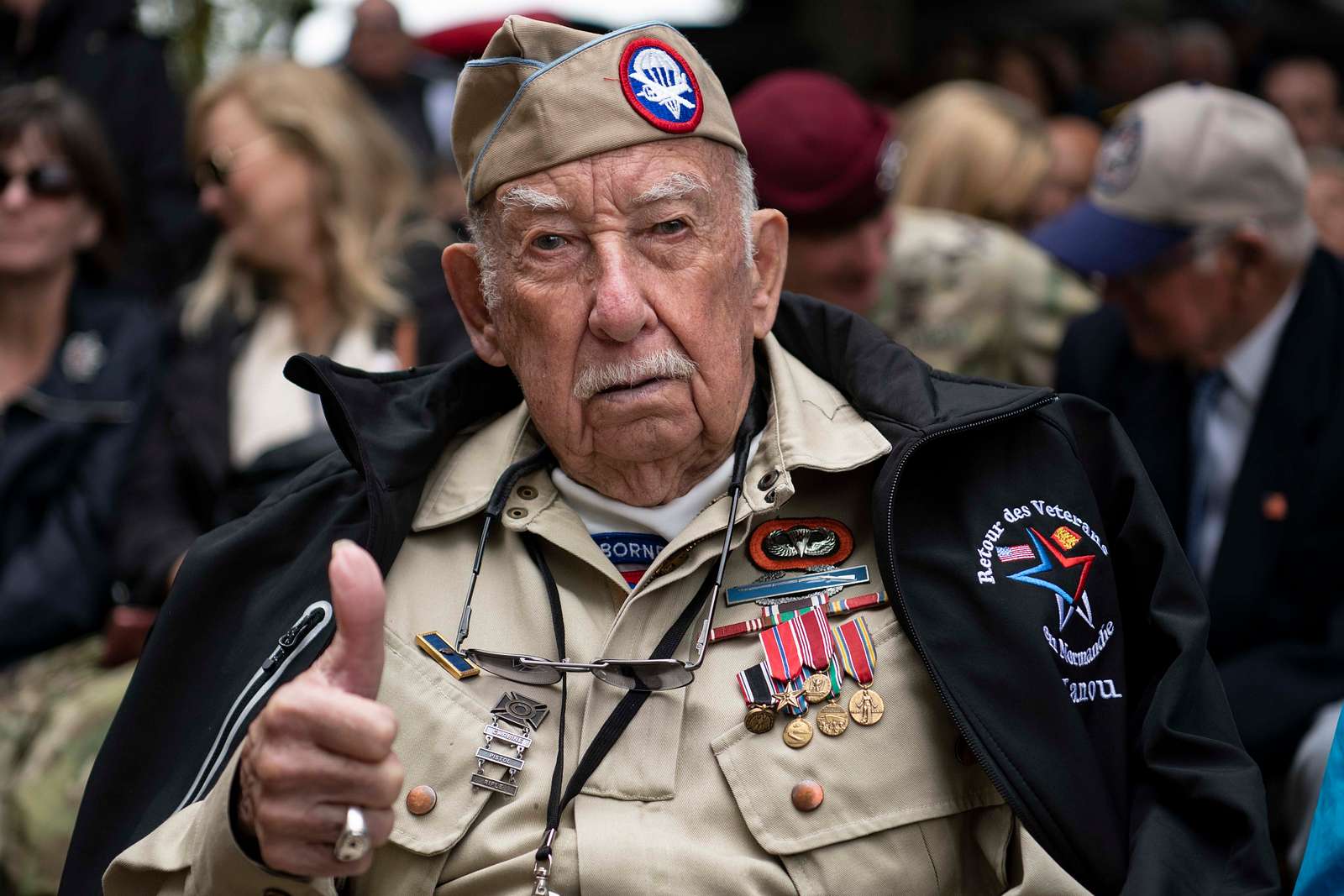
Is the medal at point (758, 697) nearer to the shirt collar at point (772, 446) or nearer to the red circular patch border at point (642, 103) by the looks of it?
the shirt collar at point (772, 446)

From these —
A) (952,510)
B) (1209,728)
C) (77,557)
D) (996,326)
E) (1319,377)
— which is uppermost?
(952,510)

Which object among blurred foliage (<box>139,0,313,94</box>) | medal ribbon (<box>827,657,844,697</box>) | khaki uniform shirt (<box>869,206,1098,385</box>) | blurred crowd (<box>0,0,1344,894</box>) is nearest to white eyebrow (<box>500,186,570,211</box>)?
medal ribbon (<box>827,657,844,697</box>)

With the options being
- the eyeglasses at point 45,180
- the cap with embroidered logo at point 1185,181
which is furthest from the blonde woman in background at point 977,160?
the eyeglasses at point 45,180

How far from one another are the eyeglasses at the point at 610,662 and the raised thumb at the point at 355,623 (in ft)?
1.76

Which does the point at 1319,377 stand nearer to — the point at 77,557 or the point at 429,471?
the point at 429,471

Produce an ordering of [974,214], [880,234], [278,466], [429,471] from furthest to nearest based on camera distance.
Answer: [974,214], [880,234], [278,466], [429,471]

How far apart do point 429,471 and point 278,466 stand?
1390 mm

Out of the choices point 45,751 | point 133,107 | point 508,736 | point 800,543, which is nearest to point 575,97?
point 800,543

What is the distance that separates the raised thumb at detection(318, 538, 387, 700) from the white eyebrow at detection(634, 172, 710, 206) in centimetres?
84

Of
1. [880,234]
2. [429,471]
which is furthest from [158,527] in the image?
[880,234]

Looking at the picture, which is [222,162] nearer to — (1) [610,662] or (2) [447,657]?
(2) [447,657]

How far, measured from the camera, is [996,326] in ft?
15.8

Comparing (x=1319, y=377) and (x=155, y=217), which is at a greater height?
(x=1319, y=377)

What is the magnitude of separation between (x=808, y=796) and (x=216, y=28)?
8.14 metres
